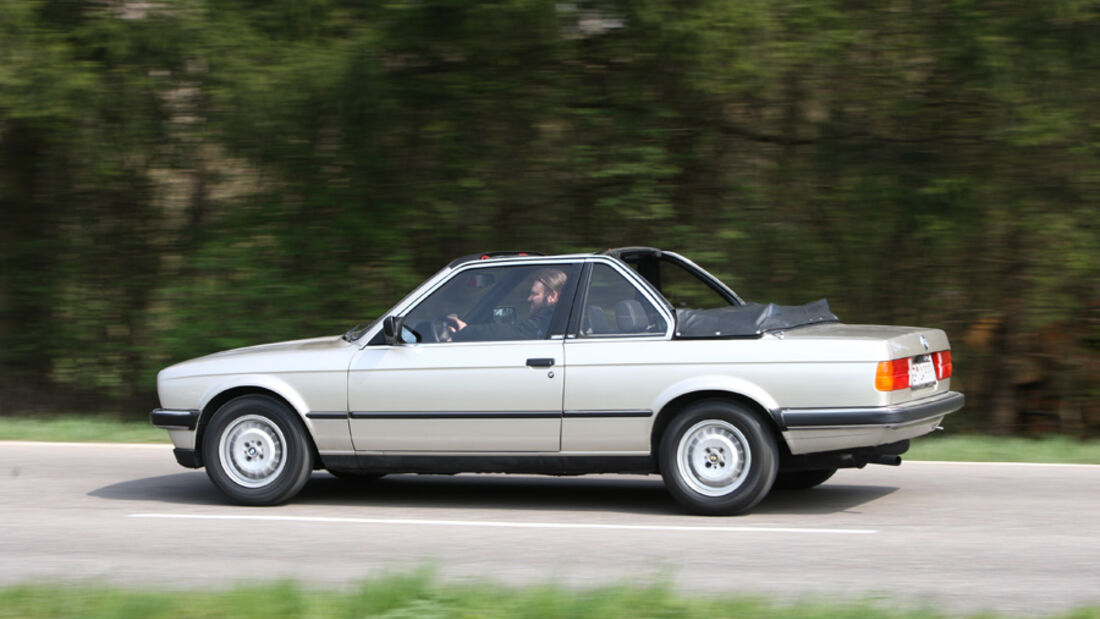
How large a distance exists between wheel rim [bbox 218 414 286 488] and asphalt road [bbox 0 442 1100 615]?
0.26 meters

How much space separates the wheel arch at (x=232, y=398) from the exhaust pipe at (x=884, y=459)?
3441mm

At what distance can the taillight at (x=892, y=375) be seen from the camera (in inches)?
276

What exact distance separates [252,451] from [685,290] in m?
3.50

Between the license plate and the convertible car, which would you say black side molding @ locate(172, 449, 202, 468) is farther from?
the license plate

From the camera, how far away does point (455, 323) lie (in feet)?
25.9

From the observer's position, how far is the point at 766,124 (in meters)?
12.8

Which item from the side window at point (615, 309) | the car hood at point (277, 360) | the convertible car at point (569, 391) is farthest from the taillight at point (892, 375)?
the car hood at point (277, 360)

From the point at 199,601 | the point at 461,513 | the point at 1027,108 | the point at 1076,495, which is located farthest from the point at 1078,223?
the point at 199,601

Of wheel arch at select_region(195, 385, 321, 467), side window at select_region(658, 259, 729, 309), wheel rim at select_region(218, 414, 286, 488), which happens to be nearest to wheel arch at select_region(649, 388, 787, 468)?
side window at select_region(658, 259, 729, 309)

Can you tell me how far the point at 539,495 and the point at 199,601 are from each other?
12.0 ft

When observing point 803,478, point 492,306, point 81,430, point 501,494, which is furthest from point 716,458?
point 81,430

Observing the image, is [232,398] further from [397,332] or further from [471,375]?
[471,375]

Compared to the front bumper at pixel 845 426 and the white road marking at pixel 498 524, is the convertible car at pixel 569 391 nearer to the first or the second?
the front bumper at pixel 845 426

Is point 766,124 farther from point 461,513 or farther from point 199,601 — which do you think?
point 199,601
